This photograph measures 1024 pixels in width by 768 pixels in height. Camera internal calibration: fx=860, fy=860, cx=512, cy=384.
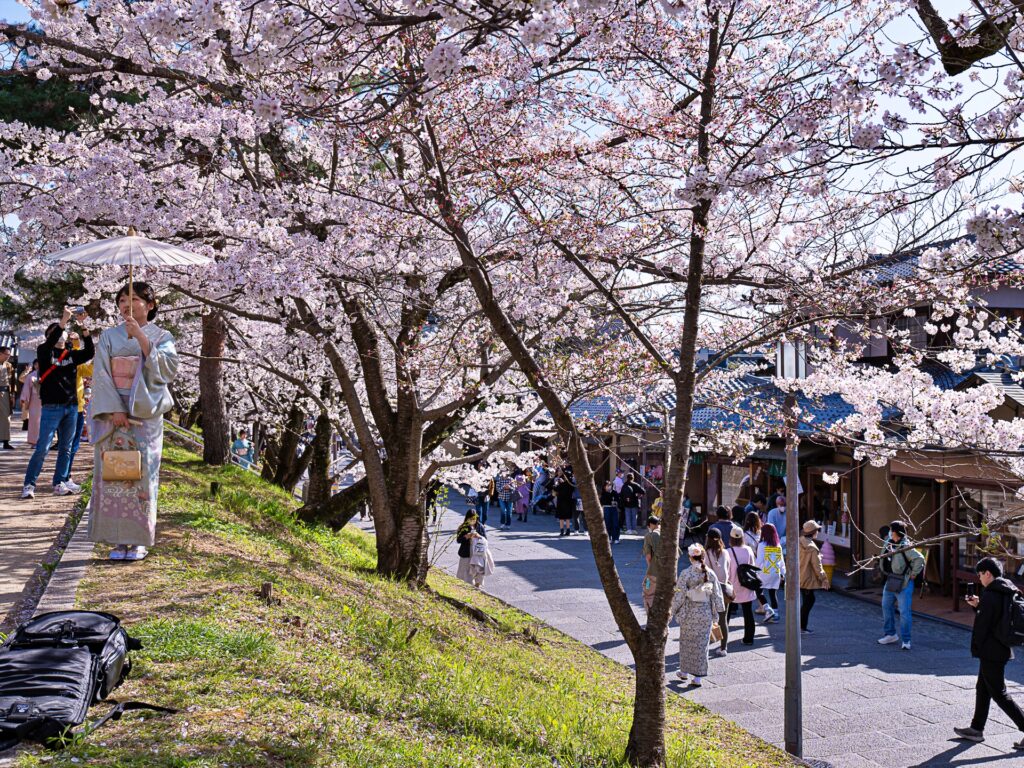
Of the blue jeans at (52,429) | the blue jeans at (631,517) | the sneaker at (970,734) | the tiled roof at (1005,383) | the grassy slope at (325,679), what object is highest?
the tiled roof at (1005,383)

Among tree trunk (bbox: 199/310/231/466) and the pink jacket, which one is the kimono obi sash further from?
the pink jacket

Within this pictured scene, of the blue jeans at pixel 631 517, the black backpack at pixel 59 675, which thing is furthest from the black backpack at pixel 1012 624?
the blue jeans at pixel 631 517

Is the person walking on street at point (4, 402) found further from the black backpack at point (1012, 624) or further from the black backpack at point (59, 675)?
the black backpack at point (1012, 624)

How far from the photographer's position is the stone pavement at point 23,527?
577 cm

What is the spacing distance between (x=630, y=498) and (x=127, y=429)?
19.6 metres

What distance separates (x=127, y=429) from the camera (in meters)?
6.03

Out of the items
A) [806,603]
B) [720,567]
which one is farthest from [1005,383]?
[720,567]

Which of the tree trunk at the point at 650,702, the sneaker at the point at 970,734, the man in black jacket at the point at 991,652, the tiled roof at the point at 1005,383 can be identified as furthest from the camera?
the tiled roof at the point at 1005,383

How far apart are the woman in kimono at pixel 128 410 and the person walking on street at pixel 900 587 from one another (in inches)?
336

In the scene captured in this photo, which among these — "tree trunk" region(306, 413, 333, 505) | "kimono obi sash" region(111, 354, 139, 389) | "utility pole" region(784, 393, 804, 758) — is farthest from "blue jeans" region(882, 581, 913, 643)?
"kimono obi sash" region(111, 354, 139, 389)

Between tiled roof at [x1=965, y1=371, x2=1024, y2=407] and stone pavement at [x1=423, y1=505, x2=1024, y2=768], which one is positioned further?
tiled roof at [x1=965, y1=371, x2=1024, y2=407]

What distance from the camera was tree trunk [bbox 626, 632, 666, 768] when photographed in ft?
18.3

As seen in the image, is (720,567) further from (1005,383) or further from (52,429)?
(52,429)

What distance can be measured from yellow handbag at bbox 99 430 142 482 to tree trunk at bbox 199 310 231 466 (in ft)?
27.3
